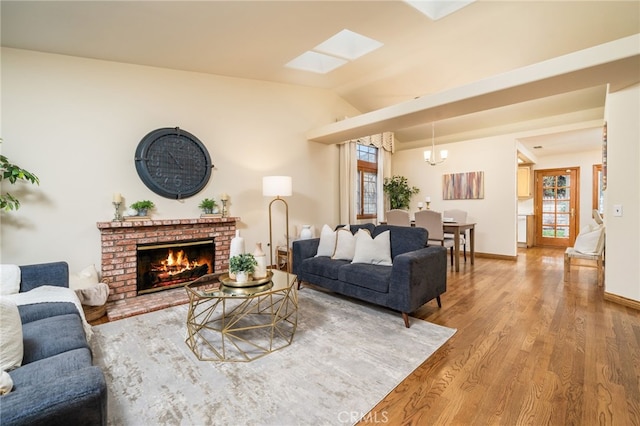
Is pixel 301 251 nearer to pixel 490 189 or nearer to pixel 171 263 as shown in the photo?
pixel 171 263

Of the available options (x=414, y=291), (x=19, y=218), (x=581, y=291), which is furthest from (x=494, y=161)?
(x=19, y=218)

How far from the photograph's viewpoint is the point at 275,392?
1756 mm

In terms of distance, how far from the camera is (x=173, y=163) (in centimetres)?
385

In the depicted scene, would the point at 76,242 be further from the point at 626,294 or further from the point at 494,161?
the point at 494,161

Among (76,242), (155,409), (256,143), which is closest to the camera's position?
(155,409)

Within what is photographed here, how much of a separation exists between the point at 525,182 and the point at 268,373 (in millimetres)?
8324

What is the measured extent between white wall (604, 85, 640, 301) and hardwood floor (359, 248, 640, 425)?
32 centimetres

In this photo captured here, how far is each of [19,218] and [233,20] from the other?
294 cm

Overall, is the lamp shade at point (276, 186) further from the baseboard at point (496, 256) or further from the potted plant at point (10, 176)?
the baseboard at point (496, 256)

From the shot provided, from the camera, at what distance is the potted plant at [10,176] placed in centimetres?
266

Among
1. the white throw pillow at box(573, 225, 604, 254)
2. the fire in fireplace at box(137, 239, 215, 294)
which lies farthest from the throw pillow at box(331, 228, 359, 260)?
the white throw pillow at box(573, 225, 604, 254)

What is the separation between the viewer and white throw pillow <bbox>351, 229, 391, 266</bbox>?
127 inches

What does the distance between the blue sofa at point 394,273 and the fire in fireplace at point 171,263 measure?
1378mm

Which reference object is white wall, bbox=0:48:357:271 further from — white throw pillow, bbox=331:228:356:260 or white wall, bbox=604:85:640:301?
white wall, bbox=604:85:640:301
